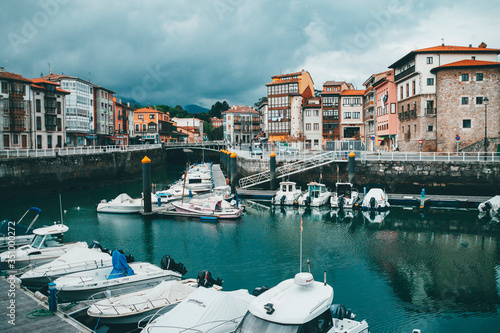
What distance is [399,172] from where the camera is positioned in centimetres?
4291

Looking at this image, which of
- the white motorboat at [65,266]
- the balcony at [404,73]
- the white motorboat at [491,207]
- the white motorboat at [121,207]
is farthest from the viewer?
the balcony at [404,73]

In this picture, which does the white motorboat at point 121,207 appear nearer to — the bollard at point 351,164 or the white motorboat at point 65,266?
the white motorboat at point 65,266

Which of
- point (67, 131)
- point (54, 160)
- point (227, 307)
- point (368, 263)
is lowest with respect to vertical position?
point (368, 263)

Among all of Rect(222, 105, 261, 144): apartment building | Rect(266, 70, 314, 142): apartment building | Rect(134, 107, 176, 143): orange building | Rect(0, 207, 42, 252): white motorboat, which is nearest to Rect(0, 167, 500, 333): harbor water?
Rect(0, 207, 42, 252): white motorboat

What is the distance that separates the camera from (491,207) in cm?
3488

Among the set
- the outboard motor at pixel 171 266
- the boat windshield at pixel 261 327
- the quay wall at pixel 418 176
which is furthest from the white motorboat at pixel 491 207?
the boat windshield at pixel 261 327

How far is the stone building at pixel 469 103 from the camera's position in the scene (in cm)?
4850

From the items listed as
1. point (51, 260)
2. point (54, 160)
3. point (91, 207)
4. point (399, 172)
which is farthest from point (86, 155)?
point (399, 172)

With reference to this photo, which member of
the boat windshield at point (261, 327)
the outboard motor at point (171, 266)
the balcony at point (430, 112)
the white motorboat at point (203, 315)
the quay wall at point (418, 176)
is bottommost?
the outboard motor at point (171, 266)

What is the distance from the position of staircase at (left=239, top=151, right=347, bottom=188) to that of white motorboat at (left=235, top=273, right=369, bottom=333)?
3422 centimetres

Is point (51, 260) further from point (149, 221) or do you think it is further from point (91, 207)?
point (91, 207)

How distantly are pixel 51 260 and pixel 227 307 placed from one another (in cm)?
1222

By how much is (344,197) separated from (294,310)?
31609 millimetres

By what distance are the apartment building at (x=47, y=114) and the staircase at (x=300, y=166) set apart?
37.3 m
